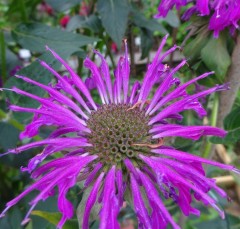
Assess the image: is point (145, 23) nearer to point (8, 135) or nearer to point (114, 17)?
point (114, 17)

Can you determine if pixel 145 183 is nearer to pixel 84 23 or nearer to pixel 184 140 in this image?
pixel 184 140

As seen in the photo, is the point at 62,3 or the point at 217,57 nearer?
the point at 217,57

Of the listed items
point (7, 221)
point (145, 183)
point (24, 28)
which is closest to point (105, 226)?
point (145, 183)

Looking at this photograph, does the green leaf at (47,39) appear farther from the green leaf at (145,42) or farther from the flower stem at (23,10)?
the green leaf at (145,42)

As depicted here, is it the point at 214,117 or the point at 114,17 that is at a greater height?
the point at 114,17

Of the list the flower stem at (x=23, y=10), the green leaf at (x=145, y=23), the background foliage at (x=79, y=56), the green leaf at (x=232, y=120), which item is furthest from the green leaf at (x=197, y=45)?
the flower stem at (x=23, y=10)

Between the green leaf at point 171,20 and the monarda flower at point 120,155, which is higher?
the green leaf at point 171,20

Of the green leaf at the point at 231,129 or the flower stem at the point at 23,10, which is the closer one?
the green leaf at the point at 231,129

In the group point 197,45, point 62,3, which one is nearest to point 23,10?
point 62,3
